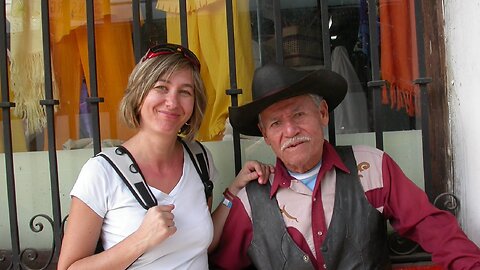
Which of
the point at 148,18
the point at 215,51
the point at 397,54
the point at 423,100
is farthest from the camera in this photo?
the point at 148,18

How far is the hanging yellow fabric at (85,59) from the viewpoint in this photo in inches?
108

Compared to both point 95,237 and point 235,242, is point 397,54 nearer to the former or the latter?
point 235,242

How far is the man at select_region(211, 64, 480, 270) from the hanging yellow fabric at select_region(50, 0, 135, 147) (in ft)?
3.27

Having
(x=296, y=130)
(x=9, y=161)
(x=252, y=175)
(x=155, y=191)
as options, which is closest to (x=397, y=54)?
(x=296, y=130)

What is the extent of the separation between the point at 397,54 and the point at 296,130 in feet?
2.99

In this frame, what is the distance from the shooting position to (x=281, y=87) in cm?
193

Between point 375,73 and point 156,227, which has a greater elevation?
point 375,73

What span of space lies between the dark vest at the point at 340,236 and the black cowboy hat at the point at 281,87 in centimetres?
30

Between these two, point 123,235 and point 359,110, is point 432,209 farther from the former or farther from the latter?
point 123,235

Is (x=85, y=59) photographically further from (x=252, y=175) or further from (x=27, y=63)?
(x=252, y=175)

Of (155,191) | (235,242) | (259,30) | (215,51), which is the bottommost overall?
(235,242)

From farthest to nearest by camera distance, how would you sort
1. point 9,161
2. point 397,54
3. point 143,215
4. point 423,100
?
point 397,54
point 9,161
point 423,100
point 143,215

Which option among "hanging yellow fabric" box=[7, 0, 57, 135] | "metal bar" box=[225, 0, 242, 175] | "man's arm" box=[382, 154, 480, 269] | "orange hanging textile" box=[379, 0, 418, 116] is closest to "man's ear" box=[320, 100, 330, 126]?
"man's arm" box=[382, 154, 480, 269]

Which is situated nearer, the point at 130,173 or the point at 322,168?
the point at 130,173
